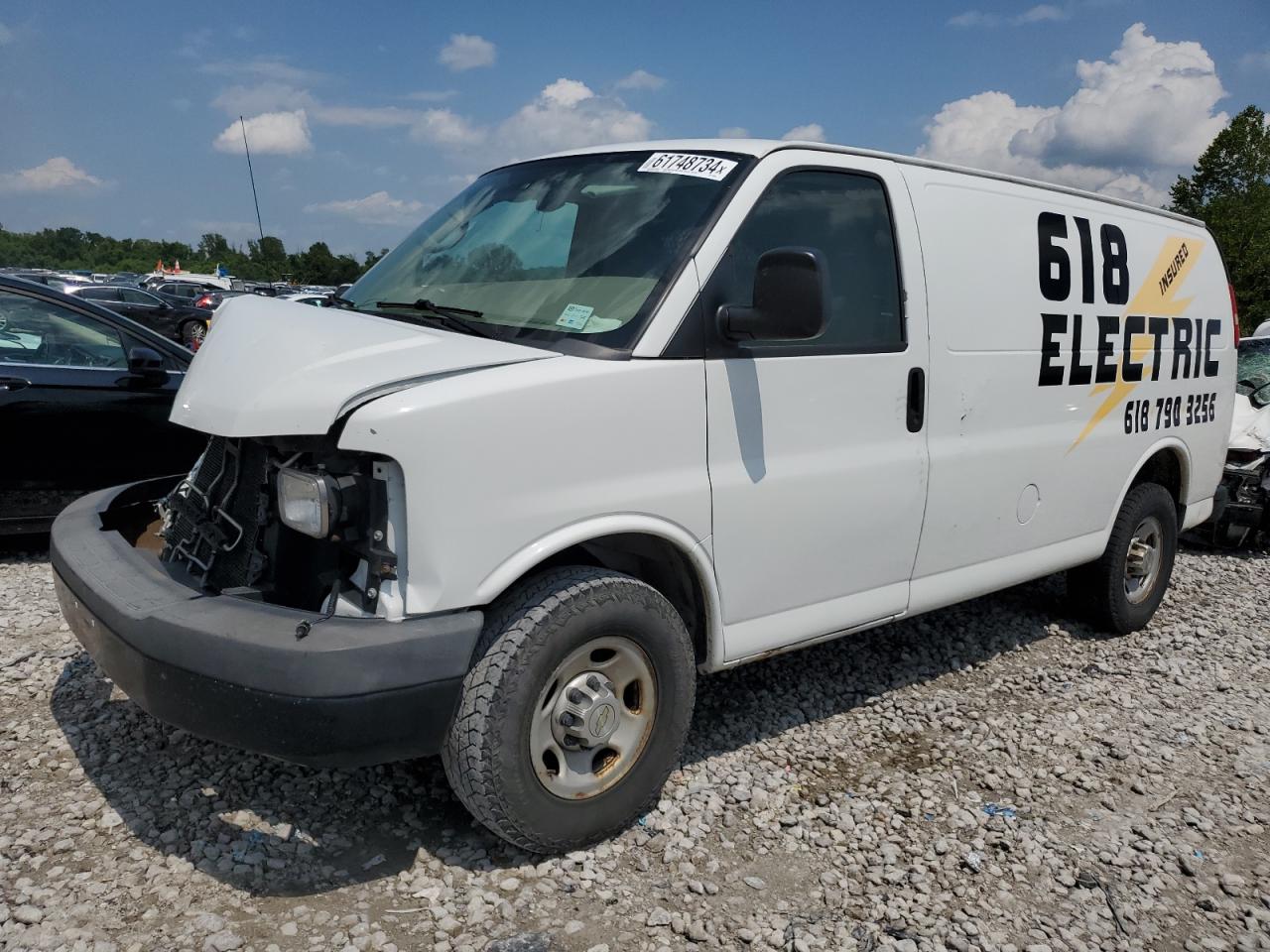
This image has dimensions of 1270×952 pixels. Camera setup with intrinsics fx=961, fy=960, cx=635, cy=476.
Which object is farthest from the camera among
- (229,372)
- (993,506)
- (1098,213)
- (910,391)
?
(1098,213)

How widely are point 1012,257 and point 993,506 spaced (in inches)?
41.8

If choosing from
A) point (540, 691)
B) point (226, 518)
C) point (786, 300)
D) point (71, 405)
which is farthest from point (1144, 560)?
point (71, 405)

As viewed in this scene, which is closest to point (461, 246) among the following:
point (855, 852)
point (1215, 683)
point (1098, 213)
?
point (855, 852)

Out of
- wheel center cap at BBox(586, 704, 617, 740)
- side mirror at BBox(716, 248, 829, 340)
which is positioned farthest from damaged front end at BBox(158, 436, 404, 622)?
side mirror at BBox(716, 248, 829, 340)

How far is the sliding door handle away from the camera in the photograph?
3.63m

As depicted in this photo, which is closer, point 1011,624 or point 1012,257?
point 1012,257

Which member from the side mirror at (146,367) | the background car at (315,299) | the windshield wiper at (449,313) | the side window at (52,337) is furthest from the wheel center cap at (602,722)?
the side window at (52,337)

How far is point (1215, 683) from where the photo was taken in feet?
15.7

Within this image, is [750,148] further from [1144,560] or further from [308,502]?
[1144,560]

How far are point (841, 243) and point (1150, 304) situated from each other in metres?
2.34

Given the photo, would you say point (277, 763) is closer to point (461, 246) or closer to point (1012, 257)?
point (461, 246)

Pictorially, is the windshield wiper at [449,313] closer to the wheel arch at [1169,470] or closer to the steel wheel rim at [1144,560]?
the wheel arch at [1169,470]

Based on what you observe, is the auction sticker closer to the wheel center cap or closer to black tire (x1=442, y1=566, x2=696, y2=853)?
black tire (x1=442, y1=566, x2=696, y2=853)

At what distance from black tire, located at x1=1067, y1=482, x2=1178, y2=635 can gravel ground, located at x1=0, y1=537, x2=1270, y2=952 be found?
78cm
